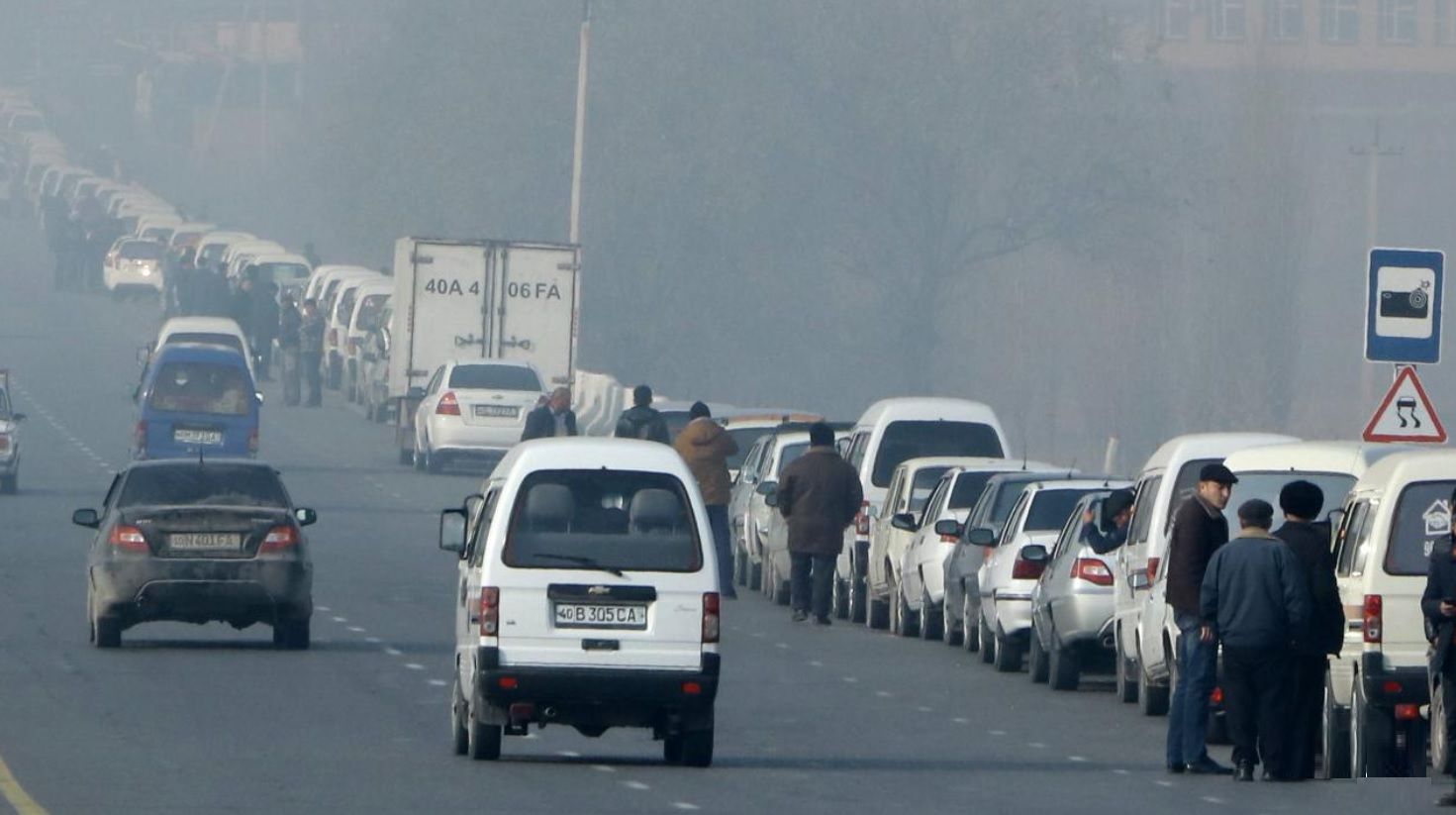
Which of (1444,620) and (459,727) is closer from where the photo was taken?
(1444,620)

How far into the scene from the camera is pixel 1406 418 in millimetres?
Answer: 21078

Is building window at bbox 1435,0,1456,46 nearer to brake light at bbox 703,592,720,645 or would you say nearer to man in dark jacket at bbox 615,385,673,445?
man in dark jacket at bbox 615,385,673,445

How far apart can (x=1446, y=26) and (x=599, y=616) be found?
296 feet

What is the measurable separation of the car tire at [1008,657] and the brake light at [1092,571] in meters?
2.10

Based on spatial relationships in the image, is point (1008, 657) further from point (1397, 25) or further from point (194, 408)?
point (1397, 25)

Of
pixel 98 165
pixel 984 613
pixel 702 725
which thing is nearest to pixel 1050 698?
pixel 984 613

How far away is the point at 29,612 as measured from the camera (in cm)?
2658

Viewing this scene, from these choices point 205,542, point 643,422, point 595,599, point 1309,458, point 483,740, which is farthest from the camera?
point 643,422

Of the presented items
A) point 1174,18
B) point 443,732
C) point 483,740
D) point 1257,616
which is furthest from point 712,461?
point 1174,18

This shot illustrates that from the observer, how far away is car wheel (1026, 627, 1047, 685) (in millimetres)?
23125

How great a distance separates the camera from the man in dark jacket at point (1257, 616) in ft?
52.7

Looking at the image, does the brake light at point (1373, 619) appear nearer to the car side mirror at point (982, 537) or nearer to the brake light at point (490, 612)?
the brake light at point (490, 612)

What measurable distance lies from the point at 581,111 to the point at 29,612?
36.8 m

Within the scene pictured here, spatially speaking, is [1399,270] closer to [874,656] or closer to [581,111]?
[874,656]
